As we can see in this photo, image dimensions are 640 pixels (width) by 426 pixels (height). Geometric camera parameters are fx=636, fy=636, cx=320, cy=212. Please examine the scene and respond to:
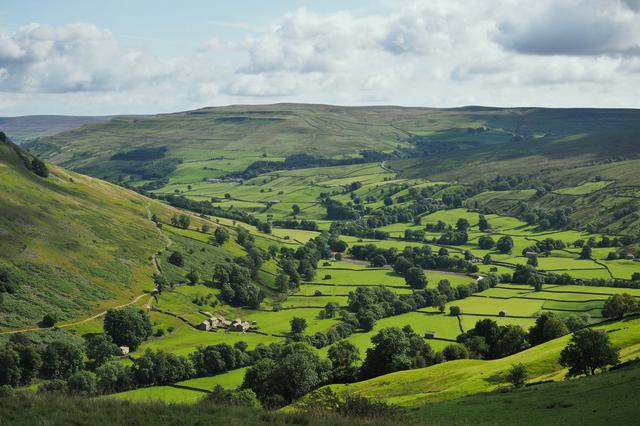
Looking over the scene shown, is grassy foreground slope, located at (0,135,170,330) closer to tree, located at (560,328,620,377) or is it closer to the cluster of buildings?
the cluster of buildings

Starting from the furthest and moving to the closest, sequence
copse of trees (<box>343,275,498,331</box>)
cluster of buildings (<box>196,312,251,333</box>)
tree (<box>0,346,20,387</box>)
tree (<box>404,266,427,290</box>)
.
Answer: tree (<box>404,266,427,290</box>) < copse of trees (<box>343,275,498,331</box>) < cluster of buildings (<box>196,312,251,333</box>) < tree (<box>0,346,20,387</box>)

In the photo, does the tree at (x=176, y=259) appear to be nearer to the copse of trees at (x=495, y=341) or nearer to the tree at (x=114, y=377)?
the tree at (x=114, y=377)

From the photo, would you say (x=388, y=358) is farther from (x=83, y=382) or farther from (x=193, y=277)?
(x=193, y=277)

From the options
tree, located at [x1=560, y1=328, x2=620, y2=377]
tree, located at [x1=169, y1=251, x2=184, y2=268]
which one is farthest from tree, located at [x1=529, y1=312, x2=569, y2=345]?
tree, located at [x1=169, y1=251, x2=184, y2=268]

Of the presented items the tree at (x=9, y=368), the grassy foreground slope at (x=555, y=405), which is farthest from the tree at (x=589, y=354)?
the tree at (x=9, y=368)

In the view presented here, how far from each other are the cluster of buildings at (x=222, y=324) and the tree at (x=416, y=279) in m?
57.4

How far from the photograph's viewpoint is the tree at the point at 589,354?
64.6m

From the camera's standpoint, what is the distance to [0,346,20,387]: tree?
98.4m

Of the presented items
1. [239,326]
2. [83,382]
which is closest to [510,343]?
[83,382]

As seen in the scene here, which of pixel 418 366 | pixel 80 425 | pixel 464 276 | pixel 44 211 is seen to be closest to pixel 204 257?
pixel 44 211

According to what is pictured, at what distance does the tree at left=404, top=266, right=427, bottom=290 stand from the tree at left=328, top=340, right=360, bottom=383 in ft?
245

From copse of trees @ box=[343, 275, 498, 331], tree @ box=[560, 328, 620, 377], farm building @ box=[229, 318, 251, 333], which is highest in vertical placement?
tree @ box=[560, 328, 620, 377]

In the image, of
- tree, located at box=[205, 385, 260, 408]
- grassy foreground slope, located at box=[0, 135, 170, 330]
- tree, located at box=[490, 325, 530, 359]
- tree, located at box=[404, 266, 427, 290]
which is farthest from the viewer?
tree, located at box=[404, 266, 427, 290]

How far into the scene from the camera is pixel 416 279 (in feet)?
608
